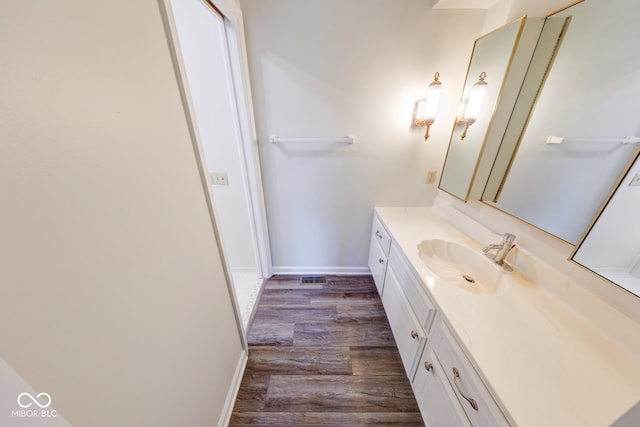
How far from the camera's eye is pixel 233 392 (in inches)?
47.6

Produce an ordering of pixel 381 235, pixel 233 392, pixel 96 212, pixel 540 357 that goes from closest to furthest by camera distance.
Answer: pixel 96 212 → pixel 540 357 → pixel 233 392 → pixel 381 235

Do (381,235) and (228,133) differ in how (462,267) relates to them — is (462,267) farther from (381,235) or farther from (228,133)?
(228,133)

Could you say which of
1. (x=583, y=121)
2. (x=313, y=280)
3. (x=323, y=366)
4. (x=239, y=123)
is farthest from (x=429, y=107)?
(x=323, y=366)

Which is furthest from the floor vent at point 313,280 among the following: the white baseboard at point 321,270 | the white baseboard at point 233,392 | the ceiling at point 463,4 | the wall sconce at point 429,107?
the ceiling at point 463,4

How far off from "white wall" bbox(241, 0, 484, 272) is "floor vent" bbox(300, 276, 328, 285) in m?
0.43

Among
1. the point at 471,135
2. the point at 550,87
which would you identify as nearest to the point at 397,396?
the point at 471,135

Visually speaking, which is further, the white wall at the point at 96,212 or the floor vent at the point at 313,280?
the floor vent at the point at 313,280

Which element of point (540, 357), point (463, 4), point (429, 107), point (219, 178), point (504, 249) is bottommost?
point (540, 357)

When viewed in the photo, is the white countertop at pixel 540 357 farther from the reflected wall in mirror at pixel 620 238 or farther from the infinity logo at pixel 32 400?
the infinity logo at pixel 32 400

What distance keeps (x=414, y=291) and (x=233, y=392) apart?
3.88 ft

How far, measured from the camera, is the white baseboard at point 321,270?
214 cm

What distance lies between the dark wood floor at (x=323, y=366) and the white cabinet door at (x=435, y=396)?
247mm

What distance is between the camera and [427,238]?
1384 millimetres

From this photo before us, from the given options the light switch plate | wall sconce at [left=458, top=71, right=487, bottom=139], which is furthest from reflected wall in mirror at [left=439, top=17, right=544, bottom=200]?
the light switch plate
